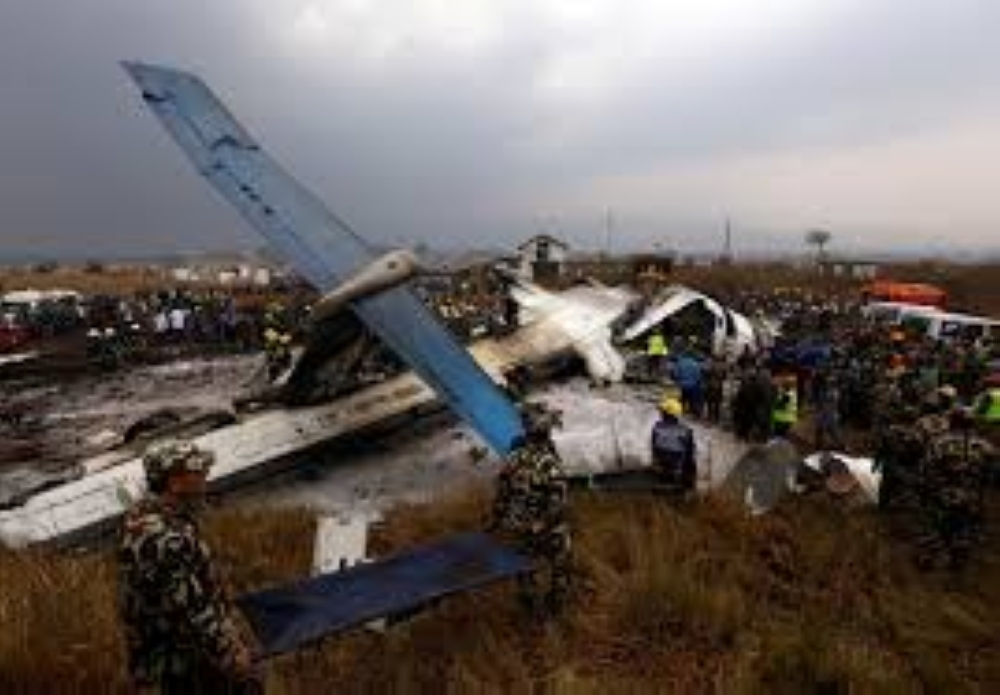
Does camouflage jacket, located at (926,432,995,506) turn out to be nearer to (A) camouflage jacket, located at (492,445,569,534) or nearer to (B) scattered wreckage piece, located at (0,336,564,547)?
(A) camouflage jacket, located at (492,445,569,534)

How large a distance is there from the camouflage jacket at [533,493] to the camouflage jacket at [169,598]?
4036 mm

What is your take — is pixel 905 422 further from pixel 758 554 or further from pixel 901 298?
pixel 901 298

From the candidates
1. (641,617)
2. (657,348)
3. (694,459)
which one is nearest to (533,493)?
(641,617)

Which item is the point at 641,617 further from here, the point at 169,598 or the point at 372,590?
the point at 169,598

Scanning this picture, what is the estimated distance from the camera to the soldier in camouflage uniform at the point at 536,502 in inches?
421

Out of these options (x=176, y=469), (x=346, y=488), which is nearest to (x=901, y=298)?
(x=346, y=488)

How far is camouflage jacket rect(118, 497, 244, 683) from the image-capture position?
6.88 metres

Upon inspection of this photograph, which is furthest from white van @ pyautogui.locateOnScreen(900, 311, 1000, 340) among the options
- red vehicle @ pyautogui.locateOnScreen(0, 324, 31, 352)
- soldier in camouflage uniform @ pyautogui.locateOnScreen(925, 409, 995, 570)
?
red vehicle @ pyautogui.locateOnScreen(0, 324, 31, 352)

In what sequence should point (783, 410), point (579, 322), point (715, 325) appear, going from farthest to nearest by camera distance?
point (715, 325)
point (579, 322)
point (783, 410)

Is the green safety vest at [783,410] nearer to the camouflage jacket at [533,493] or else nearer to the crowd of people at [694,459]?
the crowd of people at [694,459]

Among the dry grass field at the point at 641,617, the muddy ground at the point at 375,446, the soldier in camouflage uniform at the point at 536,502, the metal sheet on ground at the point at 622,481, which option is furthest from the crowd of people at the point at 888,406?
the soldier in camouflage uniform at the point at 536,502

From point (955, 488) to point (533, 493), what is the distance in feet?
18.1

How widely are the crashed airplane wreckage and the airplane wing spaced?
0.02 meters

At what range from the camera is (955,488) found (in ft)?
44.7
